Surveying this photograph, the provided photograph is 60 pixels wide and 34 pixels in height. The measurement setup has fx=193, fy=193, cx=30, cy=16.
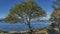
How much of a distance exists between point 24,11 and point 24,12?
16 cm

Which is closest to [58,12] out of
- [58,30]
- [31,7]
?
[58,30]

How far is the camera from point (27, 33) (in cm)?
3297

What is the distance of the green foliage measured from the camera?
30.4 meters

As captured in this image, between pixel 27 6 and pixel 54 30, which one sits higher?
pixel 27 6

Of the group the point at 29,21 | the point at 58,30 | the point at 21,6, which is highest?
the point at 21,6

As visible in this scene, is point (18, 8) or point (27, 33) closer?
point (18, 8)

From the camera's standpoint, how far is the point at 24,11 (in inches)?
1200

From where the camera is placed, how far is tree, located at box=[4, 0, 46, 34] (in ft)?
99.9

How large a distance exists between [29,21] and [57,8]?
655 cm

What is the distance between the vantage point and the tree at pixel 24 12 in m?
30.4

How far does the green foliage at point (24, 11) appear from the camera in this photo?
99.8 feet

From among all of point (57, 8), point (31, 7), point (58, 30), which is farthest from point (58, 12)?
point (31, 7)

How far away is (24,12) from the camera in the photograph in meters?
30.5

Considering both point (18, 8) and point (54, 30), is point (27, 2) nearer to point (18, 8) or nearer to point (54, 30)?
point (18, 8)
